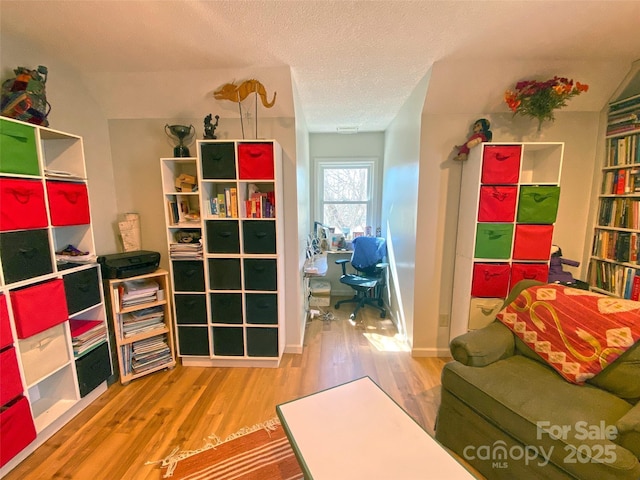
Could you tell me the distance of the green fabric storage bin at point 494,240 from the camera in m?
1.99

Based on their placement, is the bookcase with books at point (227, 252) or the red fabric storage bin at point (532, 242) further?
the bookcase with books at point (227, 252)

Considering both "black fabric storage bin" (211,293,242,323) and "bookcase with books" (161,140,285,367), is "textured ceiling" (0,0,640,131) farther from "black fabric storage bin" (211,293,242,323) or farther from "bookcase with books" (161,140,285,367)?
"black fabric storage bin" (211,293,242,323)

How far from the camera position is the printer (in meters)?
1.99

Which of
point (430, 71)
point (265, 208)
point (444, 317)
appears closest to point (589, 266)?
point (444, 317)

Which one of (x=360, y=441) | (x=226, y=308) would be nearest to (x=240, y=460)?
(x=360, y=441)

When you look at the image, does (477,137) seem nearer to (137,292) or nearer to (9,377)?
(137,292)

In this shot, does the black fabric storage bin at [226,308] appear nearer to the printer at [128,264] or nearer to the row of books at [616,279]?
the printer at [128,264]

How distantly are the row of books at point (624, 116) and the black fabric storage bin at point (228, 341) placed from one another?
3.45 meters

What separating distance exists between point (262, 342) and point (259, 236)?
926mm

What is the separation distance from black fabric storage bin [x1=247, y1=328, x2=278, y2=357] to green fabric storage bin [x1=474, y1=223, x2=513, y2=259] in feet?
5.90

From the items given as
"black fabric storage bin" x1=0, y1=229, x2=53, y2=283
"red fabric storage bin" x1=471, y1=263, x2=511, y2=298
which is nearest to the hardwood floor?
"red fabric storage bin" x1=471, y1=263, x2=511, y2=298

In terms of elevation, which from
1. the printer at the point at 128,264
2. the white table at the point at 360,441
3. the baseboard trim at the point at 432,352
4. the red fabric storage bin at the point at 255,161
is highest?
the red fabric storage bin at the point at 255,161

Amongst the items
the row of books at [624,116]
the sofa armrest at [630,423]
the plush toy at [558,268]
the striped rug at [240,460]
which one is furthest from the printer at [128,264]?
the row of books at [624,116]

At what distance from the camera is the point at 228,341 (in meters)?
2.28
